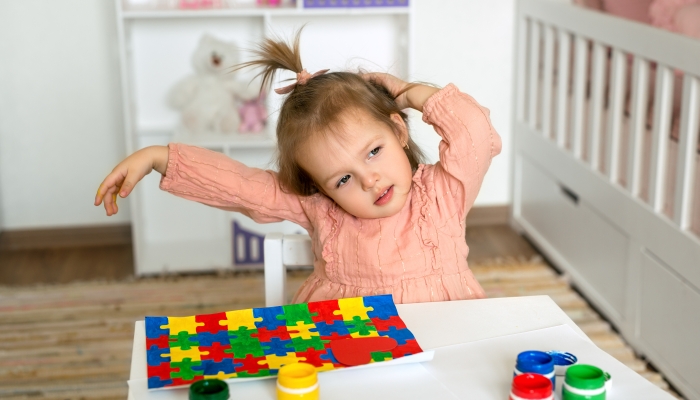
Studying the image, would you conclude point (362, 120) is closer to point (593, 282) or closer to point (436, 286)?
point (436, 286)

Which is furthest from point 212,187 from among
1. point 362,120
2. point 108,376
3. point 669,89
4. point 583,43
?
point 583,43

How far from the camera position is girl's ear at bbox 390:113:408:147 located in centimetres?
115

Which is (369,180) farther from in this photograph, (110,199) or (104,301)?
(104,301)

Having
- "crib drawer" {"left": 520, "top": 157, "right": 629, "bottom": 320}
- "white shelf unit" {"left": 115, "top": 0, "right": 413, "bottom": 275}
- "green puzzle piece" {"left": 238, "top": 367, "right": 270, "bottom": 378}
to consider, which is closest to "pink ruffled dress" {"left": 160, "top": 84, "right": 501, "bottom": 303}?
"green puzzle piece" {"left": 238, "top": 367, "right": 270, "bottom": 378}

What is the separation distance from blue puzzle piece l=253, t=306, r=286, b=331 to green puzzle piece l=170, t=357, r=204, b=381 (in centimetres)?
10

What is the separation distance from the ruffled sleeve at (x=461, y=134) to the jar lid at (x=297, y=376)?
1.49 feet

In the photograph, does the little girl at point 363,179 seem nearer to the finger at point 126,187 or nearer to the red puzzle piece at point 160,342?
the finger at point 126,187

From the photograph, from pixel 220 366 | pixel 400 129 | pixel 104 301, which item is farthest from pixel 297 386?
pixel 104 301

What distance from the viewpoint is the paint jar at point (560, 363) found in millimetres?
782

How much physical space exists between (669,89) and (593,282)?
63cm

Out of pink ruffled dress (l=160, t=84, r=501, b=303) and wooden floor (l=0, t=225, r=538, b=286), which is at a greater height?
pink ruffled dress (l=160, t=84, r=501, b=303)

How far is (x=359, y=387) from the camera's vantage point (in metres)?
0.79

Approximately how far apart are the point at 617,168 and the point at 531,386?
4.85 feet

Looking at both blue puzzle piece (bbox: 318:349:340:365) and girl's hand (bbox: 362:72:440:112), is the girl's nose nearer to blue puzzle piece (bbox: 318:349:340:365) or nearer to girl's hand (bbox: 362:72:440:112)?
girl's hand (bbox: 362:72:440:112)
